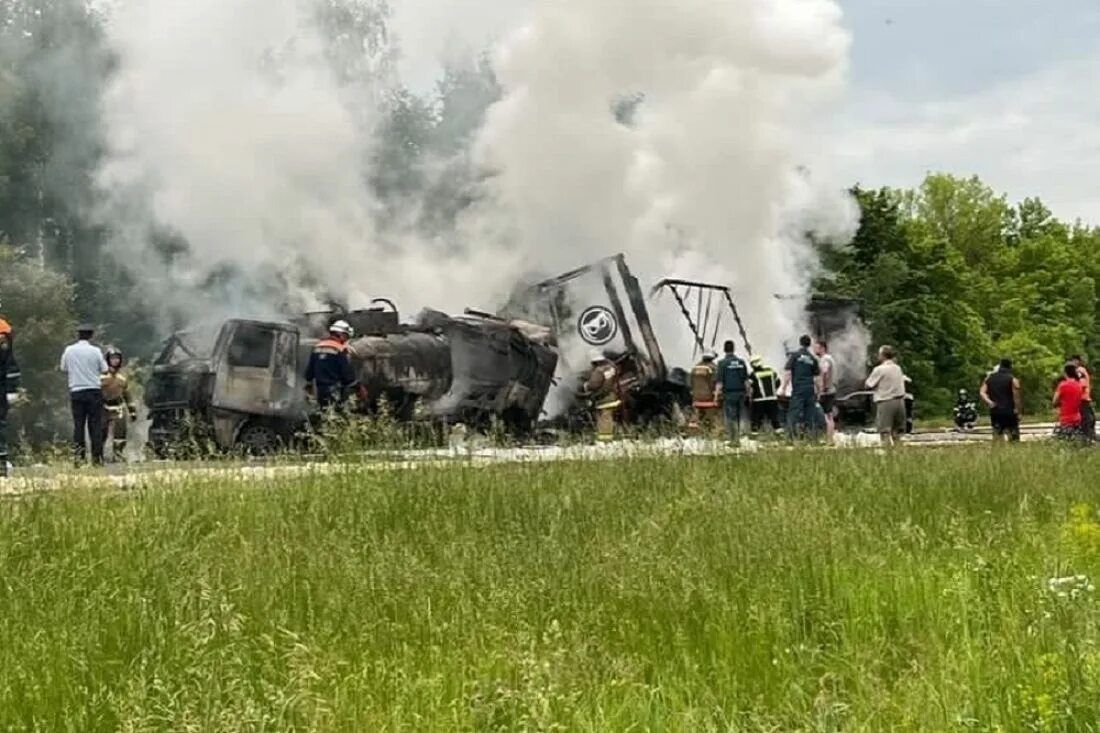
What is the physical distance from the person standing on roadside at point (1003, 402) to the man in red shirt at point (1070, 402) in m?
0.93

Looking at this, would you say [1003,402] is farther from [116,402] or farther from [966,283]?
[966,283]

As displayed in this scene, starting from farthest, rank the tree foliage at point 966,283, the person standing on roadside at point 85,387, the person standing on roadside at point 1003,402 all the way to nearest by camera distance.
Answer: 1. the tree foliage at point 966,283
2. the person standing on roadside at point 1003,402
3. the person standing on roadside at point 85,387

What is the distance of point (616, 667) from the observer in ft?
16.8

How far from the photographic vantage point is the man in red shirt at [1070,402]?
1814cm

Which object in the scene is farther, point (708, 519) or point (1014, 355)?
point (1014, 355)

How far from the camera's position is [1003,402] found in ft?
64.1

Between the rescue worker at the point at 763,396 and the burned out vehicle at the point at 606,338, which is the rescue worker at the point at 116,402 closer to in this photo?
the burned out vehicle at the point at 606,338

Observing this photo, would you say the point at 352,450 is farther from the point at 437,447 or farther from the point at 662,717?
the point at 662,717

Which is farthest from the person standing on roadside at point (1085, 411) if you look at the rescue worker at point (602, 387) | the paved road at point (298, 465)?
the paved road at point (298, 465)

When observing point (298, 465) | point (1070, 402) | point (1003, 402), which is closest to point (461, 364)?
point (1003, 402)

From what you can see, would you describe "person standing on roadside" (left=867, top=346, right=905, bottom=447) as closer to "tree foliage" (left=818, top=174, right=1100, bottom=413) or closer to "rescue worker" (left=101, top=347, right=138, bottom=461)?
"rescue worker" (left=101, top=347, right=138, bottom=461)

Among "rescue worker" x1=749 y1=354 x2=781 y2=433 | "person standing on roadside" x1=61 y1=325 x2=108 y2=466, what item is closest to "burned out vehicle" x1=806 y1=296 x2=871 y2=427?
"rescue worker" x1=749 y1=354 x2=781 y2=433

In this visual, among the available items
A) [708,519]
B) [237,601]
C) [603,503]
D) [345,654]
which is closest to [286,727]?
[345,654]

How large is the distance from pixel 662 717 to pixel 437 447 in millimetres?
6398
